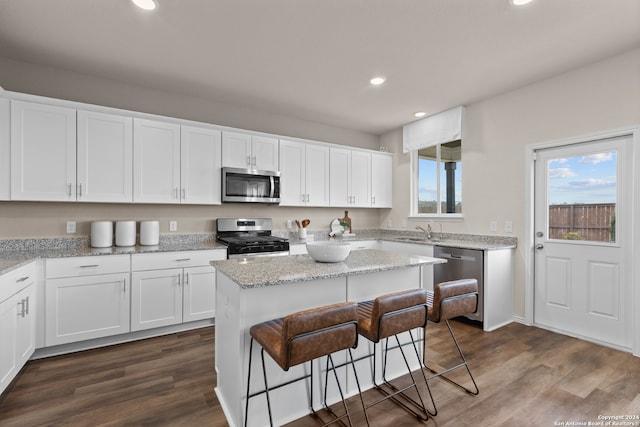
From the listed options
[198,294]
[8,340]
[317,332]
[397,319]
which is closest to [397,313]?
[397,319]

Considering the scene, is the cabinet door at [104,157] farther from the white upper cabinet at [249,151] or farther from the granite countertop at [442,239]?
the granite countertop at [442,239]

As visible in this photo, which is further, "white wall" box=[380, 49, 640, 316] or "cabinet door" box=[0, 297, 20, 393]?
"white wall" box=[380, 49, 640, 316]

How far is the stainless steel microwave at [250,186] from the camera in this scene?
373 cm

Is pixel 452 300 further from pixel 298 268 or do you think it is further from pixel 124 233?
pixel 124 233

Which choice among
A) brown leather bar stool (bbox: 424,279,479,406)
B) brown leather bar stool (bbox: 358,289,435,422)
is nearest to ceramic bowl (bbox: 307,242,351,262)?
brown leather bar stool (bbox: 358,289,435,422)

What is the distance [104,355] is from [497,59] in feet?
14.3

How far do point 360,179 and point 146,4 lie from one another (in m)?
3.46

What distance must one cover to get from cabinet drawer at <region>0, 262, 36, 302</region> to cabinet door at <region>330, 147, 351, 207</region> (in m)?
3.34

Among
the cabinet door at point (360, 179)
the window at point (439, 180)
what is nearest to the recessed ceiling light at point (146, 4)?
the cabinet door at point (360, 179)

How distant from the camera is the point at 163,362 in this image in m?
2.60

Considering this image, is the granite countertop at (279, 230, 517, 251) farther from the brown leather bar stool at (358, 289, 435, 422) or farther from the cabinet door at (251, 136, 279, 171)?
the brown leather bar stool at (358, 289, 435, 422)

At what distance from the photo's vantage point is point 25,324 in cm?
237

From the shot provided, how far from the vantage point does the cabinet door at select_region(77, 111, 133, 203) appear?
118 inches

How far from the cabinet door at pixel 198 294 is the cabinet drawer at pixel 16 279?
117 centimetres
